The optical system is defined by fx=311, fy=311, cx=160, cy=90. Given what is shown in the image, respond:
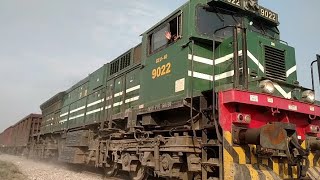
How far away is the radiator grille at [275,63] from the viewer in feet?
19.9

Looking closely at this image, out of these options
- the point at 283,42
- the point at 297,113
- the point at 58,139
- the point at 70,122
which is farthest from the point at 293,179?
the point at 58,139

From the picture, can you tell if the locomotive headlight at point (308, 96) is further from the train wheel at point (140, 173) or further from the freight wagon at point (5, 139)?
the freight wagon at point (5, 139)

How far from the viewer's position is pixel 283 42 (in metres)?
6.69

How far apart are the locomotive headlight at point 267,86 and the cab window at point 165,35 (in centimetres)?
208

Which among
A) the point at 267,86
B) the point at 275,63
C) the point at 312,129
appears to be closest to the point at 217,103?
the point at 267,86

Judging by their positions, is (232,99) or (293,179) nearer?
(232,99)

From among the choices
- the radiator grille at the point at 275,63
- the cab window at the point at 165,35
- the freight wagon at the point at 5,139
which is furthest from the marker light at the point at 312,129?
the freight wagon at the point at 5,139

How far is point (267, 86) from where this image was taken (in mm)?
5352

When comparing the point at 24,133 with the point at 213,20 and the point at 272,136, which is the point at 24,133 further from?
the point at 272,136

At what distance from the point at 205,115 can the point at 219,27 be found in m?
2.00

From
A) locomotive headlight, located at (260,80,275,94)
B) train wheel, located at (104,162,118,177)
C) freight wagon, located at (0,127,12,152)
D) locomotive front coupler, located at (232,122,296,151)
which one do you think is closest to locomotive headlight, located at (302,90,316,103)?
locomotive headlight, located at (260,80,275,94)

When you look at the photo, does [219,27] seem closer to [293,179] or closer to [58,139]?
[293,179]

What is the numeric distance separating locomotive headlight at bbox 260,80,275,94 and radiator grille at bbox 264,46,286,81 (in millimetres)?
644

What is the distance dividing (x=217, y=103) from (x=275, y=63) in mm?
1805
